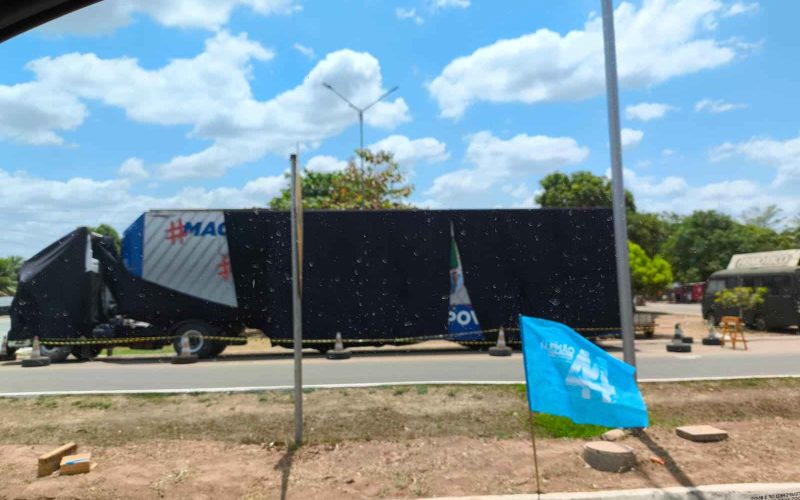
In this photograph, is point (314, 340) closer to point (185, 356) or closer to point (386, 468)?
point (185, 356)

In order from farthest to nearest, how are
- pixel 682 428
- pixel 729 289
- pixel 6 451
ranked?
pixel 729 289 → pixel 682 428 → pixel 6 451

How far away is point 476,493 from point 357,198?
27.7m

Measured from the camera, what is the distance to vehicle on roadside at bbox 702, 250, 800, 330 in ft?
69.6

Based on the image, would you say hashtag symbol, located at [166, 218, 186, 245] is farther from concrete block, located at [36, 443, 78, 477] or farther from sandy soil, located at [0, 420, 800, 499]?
concrete block, located at [36, 443, 78, 477]

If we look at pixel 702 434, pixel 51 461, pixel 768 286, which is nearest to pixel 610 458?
pixel 702 434

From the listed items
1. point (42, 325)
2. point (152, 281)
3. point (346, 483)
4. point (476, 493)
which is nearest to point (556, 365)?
point (476, 493)

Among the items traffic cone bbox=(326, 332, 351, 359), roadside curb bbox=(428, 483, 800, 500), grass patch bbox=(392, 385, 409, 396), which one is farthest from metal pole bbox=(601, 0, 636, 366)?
traffic cone bbox=(326, 332, 351, 359)

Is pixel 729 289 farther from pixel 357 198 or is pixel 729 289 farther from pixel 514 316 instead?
pixel 357 198

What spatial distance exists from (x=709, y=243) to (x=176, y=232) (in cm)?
5699

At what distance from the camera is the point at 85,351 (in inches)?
578

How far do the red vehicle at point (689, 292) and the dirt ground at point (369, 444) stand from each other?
54745mm

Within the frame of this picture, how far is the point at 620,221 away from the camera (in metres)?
7.21

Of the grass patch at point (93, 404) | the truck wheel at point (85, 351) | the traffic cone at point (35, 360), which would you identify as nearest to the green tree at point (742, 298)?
the truck wheel at point (85, 351)

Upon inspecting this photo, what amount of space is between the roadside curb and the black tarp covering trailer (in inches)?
385
